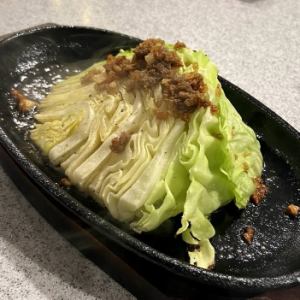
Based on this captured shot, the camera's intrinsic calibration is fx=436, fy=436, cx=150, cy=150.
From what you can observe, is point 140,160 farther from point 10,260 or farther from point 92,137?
point 10,260

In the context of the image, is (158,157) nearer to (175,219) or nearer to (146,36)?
(175,219)

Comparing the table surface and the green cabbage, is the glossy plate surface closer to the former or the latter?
the green cabbage

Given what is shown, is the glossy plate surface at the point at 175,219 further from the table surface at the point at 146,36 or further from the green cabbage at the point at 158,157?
the table surface at the point at 146,36

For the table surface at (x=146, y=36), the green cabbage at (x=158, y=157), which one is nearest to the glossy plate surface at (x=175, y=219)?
the green cabbage at (x=158, y=157)

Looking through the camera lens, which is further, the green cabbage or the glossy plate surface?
the green cabbage

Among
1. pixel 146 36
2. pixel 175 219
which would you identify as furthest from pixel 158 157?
pixel 146 36

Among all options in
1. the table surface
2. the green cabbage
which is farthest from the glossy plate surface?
the table surface
